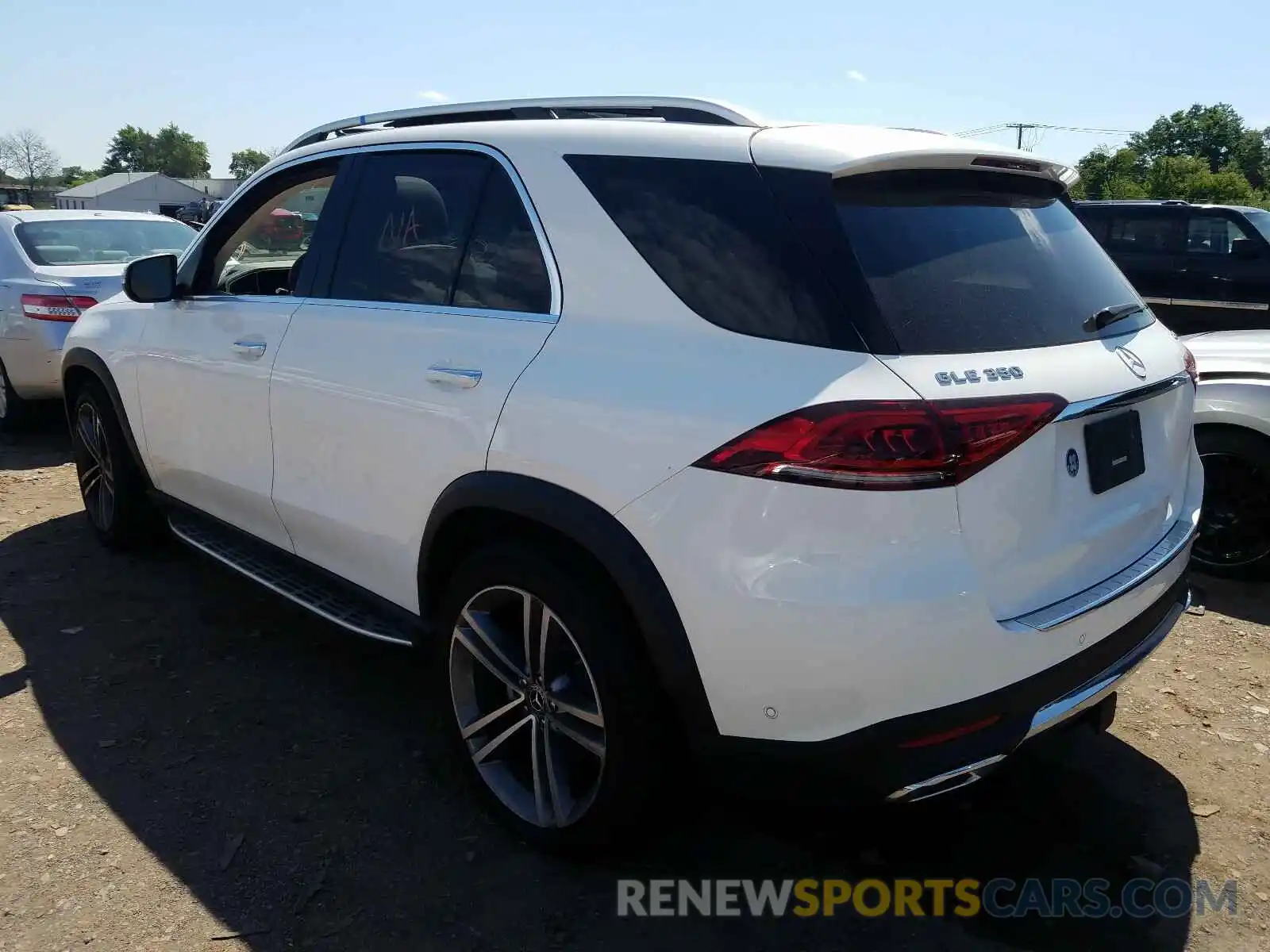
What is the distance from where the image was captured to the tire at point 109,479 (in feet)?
15.4

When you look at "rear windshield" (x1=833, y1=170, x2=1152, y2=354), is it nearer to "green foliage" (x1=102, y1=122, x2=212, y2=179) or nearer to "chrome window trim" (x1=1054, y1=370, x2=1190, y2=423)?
"chrome window trim" (x1=1054, y1=370, x2=1190, y2=423)

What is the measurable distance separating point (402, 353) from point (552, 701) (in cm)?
108

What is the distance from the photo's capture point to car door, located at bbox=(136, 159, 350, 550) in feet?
11.5

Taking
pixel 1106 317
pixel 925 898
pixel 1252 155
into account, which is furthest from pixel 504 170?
pixel 1252 155

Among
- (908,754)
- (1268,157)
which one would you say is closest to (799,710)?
(908,754)

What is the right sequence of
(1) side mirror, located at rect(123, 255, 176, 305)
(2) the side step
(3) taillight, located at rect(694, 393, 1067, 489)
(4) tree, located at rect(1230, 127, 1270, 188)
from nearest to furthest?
1. (3) taillight, located at rect(694, 393, 1067, 489)
2. (2) the side step
3. (1) side mirror, located at rect(123, 255, 176, 305)
4. (4) tree, located at rect(1230, 127, 1270, 188)

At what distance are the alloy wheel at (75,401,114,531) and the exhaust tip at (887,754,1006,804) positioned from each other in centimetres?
409

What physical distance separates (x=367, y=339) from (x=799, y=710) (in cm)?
174

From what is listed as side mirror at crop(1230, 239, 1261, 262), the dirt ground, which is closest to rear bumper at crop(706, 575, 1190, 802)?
the dirt ground

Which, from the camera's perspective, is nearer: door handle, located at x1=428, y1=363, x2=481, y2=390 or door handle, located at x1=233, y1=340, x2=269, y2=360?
door handle, located at x1=428, y1=363, x2=481, y2=390

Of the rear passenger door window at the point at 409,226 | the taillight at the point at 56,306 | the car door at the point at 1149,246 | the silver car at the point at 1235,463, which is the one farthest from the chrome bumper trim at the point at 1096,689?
the car door at the point at 1149,246

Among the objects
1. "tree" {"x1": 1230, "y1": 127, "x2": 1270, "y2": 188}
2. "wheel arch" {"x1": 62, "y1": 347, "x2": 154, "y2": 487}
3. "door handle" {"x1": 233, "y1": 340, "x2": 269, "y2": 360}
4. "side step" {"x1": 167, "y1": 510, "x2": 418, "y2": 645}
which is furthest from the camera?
"tree" {"x1": 1230, "y1": 127, "x2": 1270, "y2": 188}

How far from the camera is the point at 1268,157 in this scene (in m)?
89.0

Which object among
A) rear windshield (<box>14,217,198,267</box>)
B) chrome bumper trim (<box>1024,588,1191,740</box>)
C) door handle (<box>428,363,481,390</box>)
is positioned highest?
rear windshield (<box>14,217,198,267</box>)
